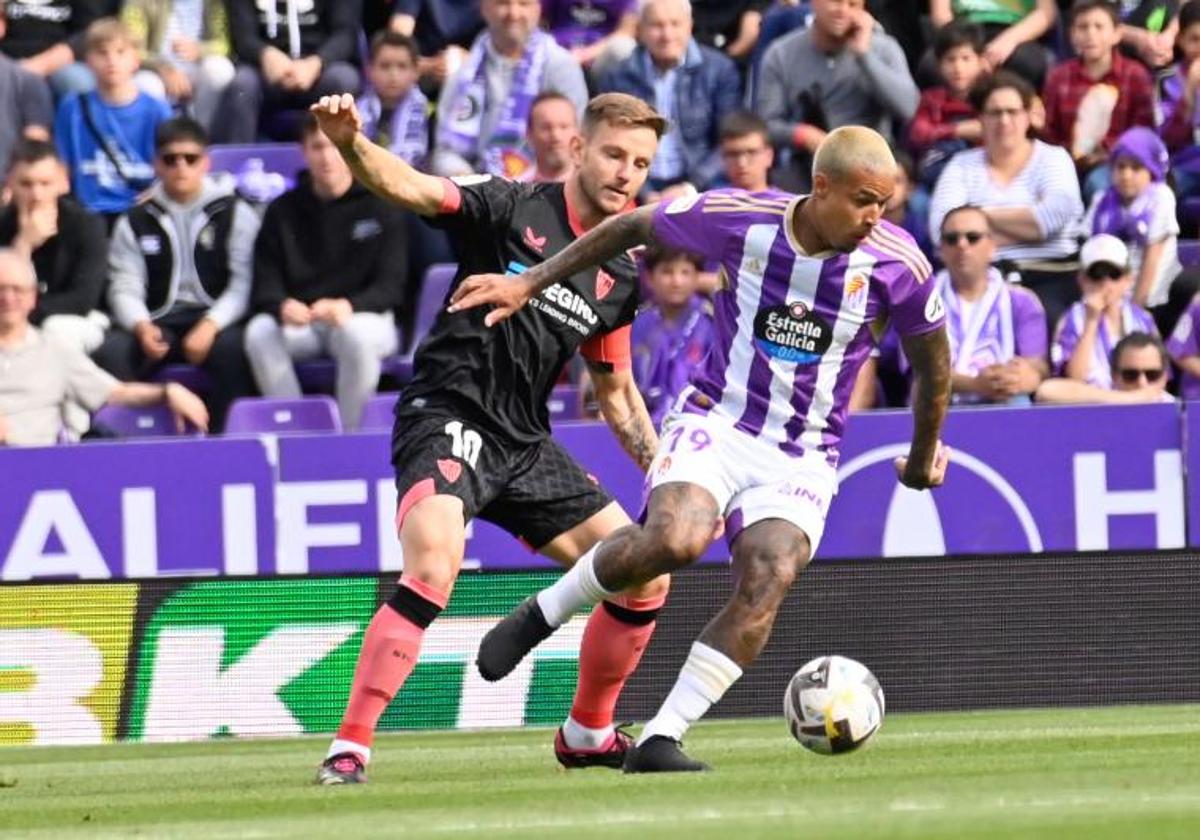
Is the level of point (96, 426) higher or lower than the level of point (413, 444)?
lower

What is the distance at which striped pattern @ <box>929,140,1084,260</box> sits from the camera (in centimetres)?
1418

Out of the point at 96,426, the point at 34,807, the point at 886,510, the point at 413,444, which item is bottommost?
the point at 96,426

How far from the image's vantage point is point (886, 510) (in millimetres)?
11945

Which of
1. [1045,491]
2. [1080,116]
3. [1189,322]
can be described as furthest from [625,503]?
[1080,116]

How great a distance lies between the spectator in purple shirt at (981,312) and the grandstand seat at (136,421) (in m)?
4.43

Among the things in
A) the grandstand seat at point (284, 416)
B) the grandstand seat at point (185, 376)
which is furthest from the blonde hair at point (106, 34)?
the grandstand seat at point (284, 416)

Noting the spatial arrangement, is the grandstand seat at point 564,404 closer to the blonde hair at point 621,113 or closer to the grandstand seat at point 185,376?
the grandstand seat at point 185,376

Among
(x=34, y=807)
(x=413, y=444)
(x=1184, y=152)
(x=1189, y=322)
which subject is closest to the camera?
(x=34, y=807)

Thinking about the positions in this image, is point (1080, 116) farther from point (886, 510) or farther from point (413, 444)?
point (413, 444)

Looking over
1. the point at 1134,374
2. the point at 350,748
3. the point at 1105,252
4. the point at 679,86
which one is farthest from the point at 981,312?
the point at 350,748

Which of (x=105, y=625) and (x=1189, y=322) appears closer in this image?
(x=105, y=625)

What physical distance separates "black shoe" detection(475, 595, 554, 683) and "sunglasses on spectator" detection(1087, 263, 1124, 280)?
6132 millimetres

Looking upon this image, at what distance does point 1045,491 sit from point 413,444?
14.2ft

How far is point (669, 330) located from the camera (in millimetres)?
13531
